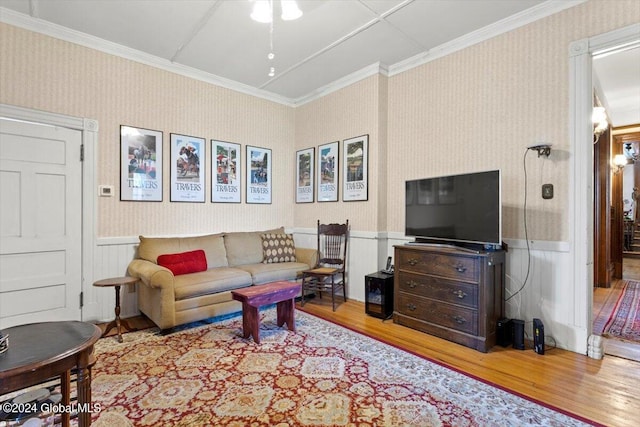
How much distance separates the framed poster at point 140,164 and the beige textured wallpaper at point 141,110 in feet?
0.23

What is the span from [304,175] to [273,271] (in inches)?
72.7

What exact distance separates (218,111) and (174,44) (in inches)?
42.2

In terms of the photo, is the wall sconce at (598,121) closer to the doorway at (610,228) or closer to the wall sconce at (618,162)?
the doorway at (610,228)

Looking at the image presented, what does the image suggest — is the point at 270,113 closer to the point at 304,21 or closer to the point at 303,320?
the point at 304,21

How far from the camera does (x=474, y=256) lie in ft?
9.13

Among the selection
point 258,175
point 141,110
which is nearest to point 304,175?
point 258,175

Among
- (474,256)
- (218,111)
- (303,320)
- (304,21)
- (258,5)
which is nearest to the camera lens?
(258,5)

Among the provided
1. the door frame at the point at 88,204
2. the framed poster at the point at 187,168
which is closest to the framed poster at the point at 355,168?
the framed poster at the point at 187,168

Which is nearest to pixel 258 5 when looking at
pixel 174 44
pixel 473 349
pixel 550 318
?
pixel 174 44

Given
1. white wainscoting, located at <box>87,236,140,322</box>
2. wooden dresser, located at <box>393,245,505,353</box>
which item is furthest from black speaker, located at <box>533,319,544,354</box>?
white wainscoting, located at <box>87,236,140,322</box>

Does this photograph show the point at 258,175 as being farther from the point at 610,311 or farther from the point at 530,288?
the point at 610,311

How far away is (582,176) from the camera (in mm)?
2711

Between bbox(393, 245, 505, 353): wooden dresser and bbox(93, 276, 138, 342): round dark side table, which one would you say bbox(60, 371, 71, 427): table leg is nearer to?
bbox(93, 276, 138, 342): round dark side table

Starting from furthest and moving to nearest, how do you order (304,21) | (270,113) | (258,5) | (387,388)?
(270,113) → (304,21) → (258,5) → (387,388)
